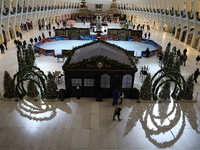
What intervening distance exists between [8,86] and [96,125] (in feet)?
18.6

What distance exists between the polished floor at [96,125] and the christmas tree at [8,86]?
0.38 meters

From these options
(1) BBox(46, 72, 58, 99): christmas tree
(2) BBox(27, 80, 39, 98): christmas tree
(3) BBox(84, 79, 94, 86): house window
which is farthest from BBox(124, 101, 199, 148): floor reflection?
(2) BBox(27, 80, 39, 98): christmas tree

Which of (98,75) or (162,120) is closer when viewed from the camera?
(162,120)

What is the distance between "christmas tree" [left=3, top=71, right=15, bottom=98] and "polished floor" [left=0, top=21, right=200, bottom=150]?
1.25 ft

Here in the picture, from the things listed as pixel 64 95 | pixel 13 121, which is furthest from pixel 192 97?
pixel 13 121

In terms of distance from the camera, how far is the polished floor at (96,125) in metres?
6.67

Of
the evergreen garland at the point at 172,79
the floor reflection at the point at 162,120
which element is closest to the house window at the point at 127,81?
the floor reflection at the point at 162,120

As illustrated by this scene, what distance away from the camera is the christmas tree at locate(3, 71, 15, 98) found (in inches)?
361

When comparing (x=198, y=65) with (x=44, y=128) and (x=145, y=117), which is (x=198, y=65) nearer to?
(x=145, y=117)

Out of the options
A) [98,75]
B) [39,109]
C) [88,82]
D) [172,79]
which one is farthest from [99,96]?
[172,79]

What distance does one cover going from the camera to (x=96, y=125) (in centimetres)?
766

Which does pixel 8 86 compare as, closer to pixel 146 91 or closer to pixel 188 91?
pixel 146 91

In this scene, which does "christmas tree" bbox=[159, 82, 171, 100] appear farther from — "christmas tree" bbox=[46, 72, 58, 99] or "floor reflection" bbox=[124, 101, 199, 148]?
"christmas tree" bbox=[46, 72, 58, 99]

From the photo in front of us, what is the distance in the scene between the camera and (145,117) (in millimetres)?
8266
